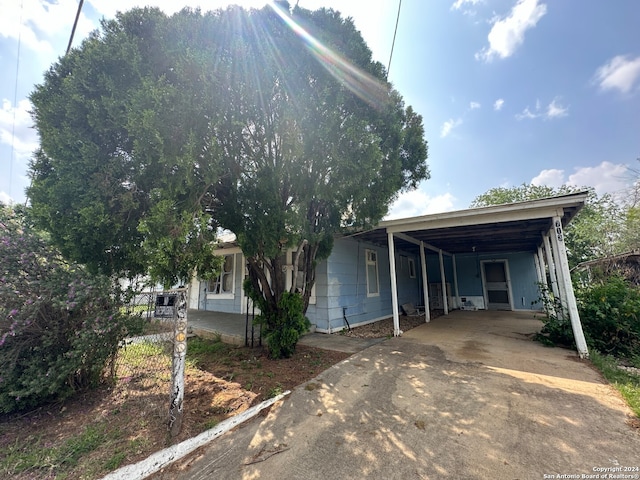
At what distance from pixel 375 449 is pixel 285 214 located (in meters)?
2.94

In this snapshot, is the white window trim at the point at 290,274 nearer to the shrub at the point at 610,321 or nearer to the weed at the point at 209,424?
the weed at the point at 209,424

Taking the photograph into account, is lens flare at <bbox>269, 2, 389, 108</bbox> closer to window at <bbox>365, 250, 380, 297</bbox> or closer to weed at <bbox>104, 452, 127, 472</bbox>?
window at <bbox>365, 250, 380, 297</bbox>

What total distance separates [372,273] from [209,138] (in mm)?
6581

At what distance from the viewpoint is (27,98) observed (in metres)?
3.13

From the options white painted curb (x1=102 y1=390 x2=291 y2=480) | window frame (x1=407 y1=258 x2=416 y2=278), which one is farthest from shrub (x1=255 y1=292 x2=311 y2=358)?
window frame (x1=407 y1=258 x2=416 y2=278)

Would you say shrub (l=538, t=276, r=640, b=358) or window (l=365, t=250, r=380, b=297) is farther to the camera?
window (l=365, t=250, r=380, b=297)

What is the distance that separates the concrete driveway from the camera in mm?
1990

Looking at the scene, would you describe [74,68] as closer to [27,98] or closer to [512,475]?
[27,98]

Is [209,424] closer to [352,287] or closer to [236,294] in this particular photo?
[352,287]

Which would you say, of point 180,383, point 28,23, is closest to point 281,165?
point 180,383

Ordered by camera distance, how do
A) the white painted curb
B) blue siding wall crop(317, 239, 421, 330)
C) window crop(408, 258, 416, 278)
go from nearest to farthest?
the white painted curb
blue siding wall crop(317, 239, 421, 330)
window crop(408, 258, 416, 278)

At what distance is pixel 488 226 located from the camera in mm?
6812

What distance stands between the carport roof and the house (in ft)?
0.06

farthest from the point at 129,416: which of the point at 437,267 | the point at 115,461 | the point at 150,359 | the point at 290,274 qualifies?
the point at 437,267
